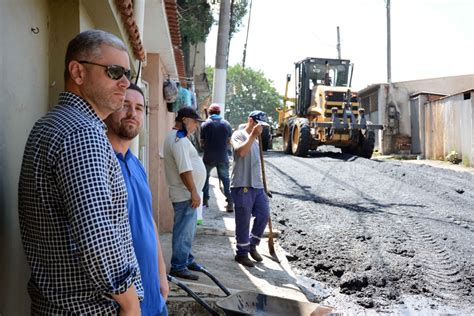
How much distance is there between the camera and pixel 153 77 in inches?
296

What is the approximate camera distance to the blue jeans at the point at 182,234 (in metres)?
5.07

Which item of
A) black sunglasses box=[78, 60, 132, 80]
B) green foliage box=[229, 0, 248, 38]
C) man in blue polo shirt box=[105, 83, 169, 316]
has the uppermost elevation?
green foliage box=[229, 0, 248, 38]

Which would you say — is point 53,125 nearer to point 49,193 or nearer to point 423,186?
Answer: point 49,193

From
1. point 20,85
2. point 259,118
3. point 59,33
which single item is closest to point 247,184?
point 259,118

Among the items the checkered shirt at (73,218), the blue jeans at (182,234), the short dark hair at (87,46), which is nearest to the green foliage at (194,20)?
the blue jeans at (182,234)

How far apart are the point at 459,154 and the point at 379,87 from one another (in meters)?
8.79

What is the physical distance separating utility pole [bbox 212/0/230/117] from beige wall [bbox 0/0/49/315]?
808 centimetres

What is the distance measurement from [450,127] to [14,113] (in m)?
18.6

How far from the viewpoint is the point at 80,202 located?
64.9 inches

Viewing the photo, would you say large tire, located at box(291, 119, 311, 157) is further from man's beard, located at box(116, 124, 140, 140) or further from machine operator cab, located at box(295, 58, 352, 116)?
man's beard, located at box(116, 124, 140, 140)

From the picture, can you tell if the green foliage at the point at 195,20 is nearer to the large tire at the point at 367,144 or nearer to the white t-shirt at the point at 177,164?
the large tire at the point at 367,144

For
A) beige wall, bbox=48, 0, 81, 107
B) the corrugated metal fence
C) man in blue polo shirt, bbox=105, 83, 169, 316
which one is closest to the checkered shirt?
man in blue polo shirt, bbox=105, 83, 169, 316

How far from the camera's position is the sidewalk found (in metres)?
4.53

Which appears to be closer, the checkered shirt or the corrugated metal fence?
the checkered shirt
